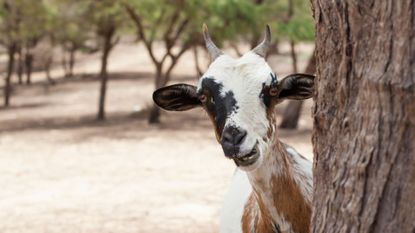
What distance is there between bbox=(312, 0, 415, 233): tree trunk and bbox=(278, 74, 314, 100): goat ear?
1113 mm

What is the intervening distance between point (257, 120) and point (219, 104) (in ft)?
0.73

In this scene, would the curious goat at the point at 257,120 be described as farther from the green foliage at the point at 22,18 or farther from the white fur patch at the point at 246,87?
the green foliage at the point at 22,18

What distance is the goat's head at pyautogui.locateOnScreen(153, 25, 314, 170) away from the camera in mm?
3893

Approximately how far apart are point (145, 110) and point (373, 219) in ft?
66.8

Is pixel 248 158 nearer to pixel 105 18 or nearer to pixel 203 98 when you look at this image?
pixel 203 98

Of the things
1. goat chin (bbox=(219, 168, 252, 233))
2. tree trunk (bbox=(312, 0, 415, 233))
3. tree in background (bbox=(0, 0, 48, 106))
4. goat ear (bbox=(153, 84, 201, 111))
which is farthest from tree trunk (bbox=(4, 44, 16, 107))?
tree trunk (bbox=(312, 0, 415, 233))

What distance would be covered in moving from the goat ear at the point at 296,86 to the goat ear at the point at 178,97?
1.63ft

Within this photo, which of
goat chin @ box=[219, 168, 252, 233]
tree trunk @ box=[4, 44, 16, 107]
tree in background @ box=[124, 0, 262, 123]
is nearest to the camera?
goat chin @ box=[219, 168, 252, 233]

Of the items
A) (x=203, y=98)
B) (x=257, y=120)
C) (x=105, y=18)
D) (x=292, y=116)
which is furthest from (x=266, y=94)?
(x=105, y=18)

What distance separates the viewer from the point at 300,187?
4461mm

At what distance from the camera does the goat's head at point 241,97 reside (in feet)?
12.8

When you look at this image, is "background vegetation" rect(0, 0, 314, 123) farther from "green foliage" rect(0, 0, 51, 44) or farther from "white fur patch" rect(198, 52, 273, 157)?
"white fur patch" rect(198, 52, 273, 157)

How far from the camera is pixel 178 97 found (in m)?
4.48

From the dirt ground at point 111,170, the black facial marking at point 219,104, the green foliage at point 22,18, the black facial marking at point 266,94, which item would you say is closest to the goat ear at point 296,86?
the black facial marking at point 266,94
